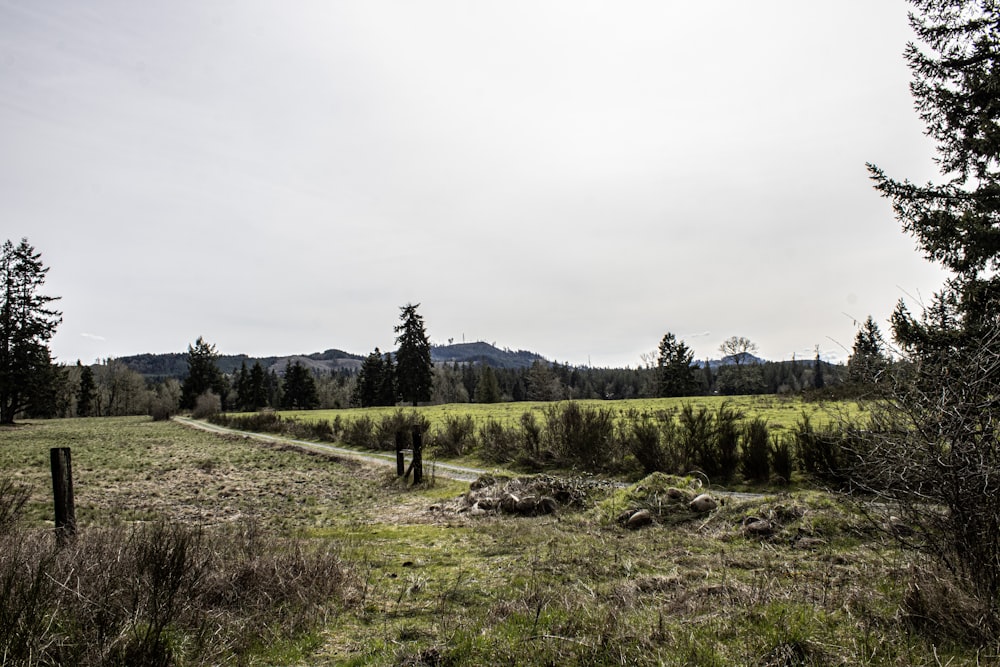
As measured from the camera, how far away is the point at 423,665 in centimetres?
380

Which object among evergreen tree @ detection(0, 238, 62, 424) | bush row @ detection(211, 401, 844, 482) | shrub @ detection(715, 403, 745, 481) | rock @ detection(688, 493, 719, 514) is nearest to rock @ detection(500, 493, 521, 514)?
rock @ detection(688, 493, 719, 514)

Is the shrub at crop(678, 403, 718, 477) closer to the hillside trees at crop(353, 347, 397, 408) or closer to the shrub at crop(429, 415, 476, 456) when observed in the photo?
the shrub at crop(429, 415, 476, 456)

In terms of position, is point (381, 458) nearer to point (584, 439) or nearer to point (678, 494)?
point (584, 439)

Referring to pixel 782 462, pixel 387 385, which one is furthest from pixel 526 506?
pixel 387 385

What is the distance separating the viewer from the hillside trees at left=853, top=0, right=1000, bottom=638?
3.66m

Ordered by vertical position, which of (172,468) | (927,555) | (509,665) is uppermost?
(927,555)

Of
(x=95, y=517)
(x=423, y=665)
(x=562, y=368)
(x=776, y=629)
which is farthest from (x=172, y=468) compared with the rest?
(x=562, y=368)

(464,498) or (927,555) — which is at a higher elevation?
(927,555)

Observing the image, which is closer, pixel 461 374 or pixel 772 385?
pixel 772 385

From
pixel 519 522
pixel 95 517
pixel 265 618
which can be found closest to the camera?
pixel 265 618

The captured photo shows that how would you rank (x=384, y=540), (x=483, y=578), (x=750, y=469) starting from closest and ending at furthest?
(x=483, y=578)
(x=384, y=540)
(x=750, y=469)

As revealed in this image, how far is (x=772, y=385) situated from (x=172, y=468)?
309ft

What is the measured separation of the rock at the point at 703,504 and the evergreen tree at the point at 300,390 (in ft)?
226

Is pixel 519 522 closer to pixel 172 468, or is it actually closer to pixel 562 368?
pixel 172 468
